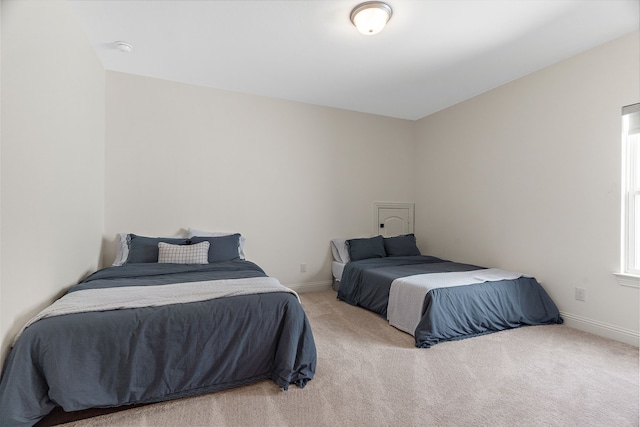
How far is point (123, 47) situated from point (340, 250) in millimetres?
3288

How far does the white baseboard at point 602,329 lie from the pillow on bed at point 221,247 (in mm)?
3414

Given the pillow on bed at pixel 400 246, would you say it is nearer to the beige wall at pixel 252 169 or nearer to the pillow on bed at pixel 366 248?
the pillow on bed at pixel 366 248

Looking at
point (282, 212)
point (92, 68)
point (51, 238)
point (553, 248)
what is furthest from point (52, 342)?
point (553, 248)

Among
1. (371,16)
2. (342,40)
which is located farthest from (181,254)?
(371,16)

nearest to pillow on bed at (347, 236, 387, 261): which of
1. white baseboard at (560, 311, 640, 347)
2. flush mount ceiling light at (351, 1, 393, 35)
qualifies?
white baseboard at (560, 311, 640, 347)

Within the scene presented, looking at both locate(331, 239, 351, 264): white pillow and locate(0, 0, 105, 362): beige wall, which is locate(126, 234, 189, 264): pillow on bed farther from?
locate(331, 239, 351, 264): white pillow

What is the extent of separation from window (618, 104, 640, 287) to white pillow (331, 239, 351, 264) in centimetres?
275

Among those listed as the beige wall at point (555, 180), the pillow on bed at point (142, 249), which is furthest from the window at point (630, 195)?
the pillow on bed at point (142, 249)

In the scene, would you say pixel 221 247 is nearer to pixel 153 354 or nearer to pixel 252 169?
pixel 252 169

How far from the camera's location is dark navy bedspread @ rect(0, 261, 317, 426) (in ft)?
5.04

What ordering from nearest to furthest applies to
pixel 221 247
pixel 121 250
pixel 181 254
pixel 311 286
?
pixel 181 254 < pixel 121 250 < pixel 221 247 < pixel 311 286

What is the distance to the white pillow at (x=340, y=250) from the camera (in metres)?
4.27

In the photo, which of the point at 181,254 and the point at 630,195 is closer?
the point at 630,195

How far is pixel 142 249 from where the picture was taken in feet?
10.2
